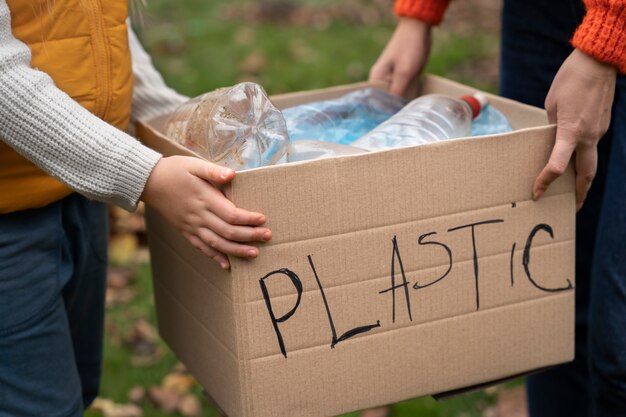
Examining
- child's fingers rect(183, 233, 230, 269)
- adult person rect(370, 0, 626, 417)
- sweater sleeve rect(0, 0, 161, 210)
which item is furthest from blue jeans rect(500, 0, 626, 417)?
sweater sleeve rect(0, 0, 161, 210)

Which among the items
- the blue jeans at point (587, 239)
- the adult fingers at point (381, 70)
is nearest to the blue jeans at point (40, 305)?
the adult fingers at point (381, 70)

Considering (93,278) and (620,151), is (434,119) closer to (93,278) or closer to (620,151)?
(620,151)

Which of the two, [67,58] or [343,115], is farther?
[343,115]

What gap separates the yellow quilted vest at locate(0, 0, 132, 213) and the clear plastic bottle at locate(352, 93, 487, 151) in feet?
1.39

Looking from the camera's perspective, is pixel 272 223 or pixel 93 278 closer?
pixel 272 223

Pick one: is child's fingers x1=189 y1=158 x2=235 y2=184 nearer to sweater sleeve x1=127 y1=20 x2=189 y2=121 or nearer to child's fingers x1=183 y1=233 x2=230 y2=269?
child's fingers x1=183 y1=233 x2=230 y2=269

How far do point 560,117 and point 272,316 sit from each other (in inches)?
22.1

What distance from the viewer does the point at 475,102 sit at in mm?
1764

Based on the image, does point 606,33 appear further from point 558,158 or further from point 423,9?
point 423,9

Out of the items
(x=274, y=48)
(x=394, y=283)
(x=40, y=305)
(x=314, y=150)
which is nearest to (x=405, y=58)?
(x=314, y=150)

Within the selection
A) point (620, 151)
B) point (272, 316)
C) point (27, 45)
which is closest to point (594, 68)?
point (620, 151)

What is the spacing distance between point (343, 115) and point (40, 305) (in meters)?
0.67

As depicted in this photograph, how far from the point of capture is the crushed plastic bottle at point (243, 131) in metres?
1.49

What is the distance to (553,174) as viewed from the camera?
1535 millimetres
